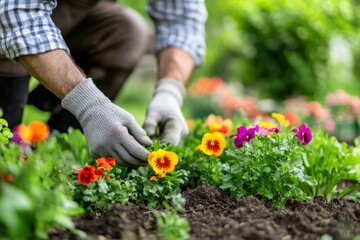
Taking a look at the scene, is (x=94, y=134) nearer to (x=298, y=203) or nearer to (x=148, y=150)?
(x=148, y=150)

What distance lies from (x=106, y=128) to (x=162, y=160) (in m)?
0.26

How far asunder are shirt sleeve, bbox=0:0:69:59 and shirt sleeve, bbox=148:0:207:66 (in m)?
1.05

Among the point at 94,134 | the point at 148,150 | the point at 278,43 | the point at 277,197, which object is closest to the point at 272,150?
the point at 277,197

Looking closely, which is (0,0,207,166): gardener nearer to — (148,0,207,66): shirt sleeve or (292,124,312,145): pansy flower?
(148,0,207,66): shirt sleeve

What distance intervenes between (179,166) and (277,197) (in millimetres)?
559

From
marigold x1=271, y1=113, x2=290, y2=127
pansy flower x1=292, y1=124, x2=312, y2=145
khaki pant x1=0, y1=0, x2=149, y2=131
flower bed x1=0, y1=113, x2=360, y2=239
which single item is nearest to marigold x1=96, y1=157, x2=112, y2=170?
flower bed x1=0, y1=113, x2=360, y2=239

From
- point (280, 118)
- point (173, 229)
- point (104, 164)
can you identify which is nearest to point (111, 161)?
point (104, 164)

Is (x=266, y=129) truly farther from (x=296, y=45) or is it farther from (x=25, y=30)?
(x=296, y=45)

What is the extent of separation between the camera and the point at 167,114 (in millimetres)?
2916

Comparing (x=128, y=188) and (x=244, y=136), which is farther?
(x=244, y=136)

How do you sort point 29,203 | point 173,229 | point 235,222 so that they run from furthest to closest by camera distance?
point 235,222, point 173,229, point 29,203

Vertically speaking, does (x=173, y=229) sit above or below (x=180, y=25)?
below

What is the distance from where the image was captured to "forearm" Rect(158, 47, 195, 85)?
3271mm

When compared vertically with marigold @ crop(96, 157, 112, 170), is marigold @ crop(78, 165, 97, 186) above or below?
below
